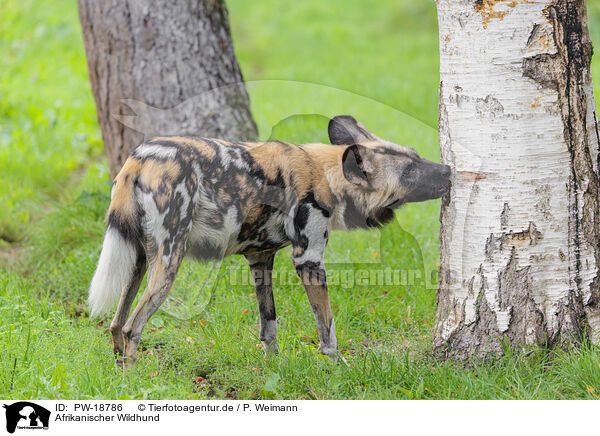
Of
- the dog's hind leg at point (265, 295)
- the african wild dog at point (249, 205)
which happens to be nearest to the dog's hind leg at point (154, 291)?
the african wild dog at point (249, 205)

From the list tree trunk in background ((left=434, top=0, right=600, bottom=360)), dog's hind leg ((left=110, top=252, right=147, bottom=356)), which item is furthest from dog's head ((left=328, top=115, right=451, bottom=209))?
dog's hind leg ((left=110, top=252, right=147, bottom=356))

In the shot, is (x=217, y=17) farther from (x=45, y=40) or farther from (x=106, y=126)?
(x=45, y=40)

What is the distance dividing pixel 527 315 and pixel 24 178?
200 inches

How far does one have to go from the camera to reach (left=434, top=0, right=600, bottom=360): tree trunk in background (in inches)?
121

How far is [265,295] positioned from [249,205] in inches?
24.3

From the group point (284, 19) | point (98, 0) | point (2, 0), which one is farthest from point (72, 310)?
point (284, 19)

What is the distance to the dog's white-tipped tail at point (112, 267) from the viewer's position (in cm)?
326

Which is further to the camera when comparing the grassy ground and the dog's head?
the dog's head

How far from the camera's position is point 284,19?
49.7 feet

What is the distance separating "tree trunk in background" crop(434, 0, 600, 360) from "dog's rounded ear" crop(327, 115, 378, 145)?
0.63m
